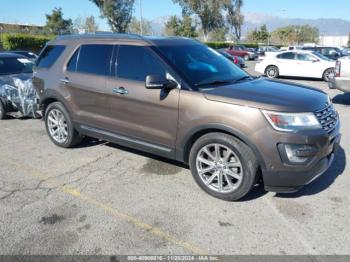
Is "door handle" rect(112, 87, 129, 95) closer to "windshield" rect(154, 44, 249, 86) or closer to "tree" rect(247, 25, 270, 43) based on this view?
"windshield" rect(154, 44, 249, 86)

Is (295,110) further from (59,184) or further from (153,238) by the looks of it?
(59,184)

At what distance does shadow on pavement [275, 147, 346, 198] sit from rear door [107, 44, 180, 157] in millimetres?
1558

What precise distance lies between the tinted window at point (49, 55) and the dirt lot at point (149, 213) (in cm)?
164

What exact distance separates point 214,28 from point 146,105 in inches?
2159

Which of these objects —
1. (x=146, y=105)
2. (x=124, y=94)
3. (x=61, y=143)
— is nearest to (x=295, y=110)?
(x=146, y=105)

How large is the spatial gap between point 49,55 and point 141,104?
237cm

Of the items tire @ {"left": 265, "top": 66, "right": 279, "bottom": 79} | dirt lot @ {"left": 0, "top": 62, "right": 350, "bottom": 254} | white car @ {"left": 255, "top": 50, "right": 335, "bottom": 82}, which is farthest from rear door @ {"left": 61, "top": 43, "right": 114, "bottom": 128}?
tire @ {"left": 265, "top": 66, "right": 279, "bottom": 79}

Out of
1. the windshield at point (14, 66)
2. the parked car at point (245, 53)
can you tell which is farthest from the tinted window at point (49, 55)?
the parked car at point (245, 53)

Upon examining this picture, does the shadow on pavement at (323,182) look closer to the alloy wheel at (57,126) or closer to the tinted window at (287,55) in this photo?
the alloy wheel at (57,126)

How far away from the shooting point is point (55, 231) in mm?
3264

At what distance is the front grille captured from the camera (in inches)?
139

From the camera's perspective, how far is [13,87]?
7223 millimetres

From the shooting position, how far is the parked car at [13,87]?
7145 mm

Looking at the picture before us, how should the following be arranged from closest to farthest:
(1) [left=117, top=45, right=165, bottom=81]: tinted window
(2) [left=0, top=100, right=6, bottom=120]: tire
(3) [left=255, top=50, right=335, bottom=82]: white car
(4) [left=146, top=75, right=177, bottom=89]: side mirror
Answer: (4) [left=146, top=75, right=177, bottom=89]: side mirror, (1) [left=117, top=45, right=165, bottom=81]: tinted window, (2) [left=0, top=100, right=6, bottom=120]: tire, (3) [left=255, top=50, right=335, bottom=82]: white car
